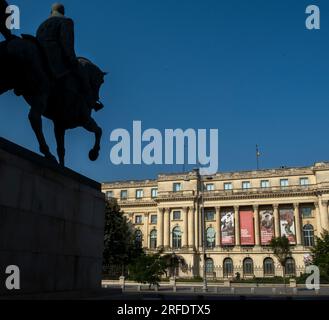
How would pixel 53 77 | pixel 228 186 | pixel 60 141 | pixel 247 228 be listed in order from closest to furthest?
pixel 53 77, pixel 60 141, pixel 247 228, pixel 228 186

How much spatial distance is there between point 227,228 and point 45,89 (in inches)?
2950

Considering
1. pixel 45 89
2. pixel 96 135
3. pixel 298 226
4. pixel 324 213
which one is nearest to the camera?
pixel 45 89

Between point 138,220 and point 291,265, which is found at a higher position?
point 138,220

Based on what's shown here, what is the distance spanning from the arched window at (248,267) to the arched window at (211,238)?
705 cm

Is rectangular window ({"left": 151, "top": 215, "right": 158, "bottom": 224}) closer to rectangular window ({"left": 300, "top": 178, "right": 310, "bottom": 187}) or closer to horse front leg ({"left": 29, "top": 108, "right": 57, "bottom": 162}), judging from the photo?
rectangular window ({"left": 300, "top": 178, "right": 310, "bottom": 187})

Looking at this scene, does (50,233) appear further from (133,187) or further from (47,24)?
(133,187)

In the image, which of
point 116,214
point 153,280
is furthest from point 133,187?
point 153,280

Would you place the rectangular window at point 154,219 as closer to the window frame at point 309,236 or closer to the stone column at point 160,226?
the stone column at point 160,226

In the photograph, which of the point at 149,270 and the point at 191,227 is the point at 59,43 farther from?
the point at 191,227

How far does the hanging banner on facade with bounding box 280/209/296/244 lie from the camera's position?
76.1 m

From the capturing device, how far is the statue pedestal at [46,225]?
24.4 feet

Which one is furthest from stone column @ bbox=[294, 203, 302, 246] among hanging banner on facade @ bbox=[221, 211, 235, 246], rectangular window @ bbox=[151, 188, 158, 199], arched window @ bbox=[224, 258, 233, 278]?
rectangular window @ bbox=[151, 188, 158, 199]

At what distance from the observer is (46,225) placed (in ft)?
27.3

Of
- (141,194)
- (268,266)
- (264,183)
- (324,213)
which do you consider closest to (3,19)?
(324,213)
